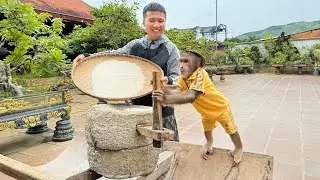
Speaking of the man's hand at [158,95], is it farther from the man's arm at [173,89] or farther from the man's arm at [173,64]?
the man's arm at [173,64]

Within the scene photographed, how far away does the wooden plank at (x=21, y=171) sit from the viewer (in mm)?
1744

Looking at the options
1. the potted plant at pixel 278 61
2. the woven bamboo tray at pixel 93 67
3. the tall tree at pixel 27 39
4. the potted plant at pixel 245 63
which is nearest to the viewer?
the woven bamboo tray at pixel 93 67

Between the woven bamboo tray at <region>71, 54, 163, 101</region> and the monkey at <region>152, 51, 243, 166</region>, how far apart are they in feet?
0.41

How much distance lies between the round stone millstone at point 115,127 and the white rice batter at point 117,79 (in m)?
0.12

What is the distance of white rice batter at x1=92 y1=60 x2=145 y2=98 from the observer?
5.93ft

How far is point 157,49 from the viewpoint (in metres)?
2.39

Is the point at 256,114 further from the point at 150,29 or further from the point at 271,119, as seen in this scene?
the point at 150,29

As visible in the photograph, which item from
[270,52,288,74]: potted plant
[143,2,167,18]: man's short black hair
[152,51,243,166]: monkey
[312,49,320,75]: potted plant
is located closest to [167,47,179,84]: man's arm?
[152,51,243,166]: monkey

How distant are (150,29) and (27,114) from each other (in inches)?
120

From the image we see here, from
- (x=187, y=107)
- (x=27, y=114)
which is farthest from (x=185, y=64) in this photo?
(x=187, y=107)

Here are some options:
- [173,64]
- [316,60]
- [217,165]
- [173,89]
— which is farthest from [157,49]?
[316,60]

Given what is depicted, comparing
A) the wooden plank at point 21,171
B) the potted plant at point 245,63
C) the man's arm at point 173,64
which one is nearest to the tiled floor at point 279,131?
the man's arm at point 173,64

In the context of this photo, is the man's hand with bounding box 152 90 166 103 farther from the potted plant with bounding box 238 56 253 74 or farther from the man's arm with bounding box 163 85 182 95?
the potted plant with bounding box 238 56 253 74

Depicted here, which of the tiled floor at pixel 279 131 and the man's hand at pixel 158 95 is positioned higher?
the man's hand at pixel 158 95
